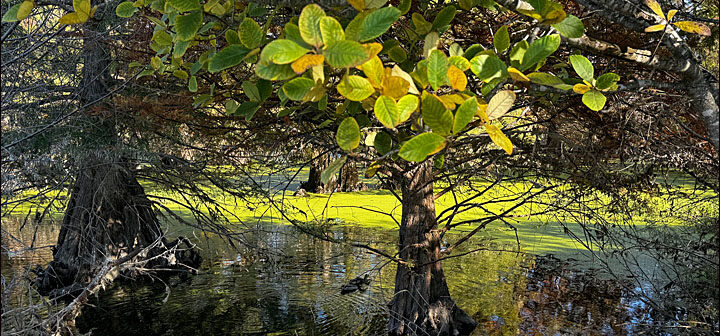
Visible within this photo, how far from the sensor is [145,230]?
21.3ft

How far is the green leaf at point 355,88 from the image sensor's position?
1.13 meters

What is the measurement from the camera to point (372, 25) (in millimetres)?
1083

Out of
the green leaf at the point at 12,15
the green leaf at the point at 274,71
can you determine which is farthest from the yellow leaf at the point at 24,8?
the green leaf at the point at 274,71

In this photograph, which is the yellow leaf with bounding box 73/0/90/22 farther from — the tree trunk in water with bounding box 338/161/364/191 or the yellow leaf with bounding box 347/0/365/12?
the tree trunk in water with bounding box 338/161/364/191

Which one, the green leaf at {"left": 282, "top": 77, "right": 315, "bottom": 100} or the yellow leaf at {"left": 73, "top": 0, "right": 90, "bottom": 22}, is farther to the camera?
the yellow leaf at {"left": 73, "top": 0, "right": 90, "bottom": 22}

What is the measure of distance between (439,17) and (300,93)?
62cm

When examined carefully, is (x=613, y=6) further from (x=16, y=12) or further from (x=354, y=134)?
(x=16, y=12)

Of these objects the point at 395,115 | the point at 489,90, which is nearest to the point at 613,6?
the point at 489,90

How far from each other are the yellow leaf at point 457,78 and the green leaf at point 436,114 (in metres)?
0.13

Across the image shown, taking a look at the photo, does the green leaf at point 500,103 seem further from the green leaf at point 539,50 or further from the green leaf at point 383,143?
the green leaf at point 383,143

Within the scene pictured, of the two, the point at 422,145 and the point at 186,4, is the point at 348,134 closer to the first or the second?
the point at 422,145

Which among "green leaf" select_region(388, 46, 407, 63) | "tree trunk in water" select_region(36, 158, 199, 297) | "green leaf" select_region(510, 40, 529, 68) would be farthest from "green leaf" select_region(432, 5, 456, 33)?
"tree trunk in water" select_region(36, 158, 199, 297)

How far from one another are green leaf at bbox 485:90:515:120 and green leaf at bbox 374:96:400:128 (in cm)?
25

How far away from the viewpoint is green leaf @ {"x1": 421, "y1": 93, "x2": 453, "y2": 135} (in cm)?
111
